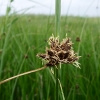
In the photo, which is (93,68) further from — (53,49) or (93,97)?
(53,49)

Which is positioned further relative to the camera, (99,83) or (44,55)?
(99,83)

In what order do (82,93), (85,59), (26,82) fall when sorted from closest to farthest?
1. (82,93)
2. (26,82)
3. (85,59)

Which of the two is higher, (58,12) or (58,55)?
(58,12)

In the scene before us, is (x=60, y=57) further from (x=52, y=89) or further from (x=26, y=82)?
(x=26, y=82)

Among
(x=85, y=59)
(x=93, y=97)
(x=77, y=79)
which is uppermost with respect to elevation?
(x=85, y=59)

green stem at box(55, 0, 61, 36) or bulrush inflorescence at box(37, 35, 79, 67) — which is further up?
green stem at box(55, 0, 61, 36)

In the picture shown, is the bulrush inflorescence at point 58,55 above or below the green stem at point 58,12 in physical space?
below

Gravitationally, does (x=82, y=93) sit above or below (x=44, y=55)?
below

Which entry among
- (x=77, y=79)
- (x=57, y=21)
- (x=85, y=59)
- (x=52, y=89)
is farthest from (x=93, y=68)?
(x=57, y=21)

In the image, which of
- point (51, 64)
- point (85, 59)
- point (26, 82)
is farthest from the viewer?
point (85, 59)

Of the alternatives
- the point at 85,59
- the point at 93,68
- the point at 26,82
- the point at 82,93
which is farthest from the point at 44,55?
the point at 85,59
